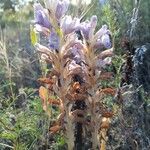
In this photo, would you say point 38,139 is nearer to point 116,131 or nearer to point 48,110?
point 48,110

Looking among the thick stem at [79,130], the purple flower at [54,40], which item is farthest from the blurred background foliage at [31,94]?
the purple flower at [54,40]

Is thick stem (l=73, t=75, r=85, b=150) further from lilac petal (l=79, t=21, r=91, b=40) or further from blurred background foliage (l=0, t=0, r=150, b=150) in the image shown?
lilac petal (l=79, t=21, r=91, b=40)

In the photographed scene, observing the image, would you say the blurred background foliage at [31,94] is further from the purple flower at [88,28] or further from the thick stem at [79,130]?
the purple flower at [88,28]

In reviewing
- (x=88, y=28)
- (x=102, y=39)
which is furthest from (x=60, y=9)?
(x=102, y=39)

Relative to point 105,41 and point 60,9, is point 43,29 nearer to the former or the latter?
point 60,9

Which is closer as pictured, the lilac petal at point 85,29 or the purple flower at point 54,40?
the purple flower at point 54,40

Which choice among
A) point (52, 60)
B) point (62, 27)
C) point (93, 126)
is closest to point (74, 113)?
point (93, 126)

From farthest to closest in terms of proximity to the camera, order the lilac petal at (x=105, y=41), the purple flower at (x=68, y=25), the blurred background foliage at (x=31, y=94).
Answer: the blurred background foliage at (x=31, y=94)
the lilac petal at (x=105, y=41)
the purple flower at (x=68, y=25)

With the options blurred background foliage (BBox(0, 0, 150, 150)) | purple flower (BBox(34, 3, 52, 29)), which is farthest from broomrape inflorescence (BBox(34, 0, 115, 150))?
blurred background foliage (BBox(0, 0, 150, 150))
